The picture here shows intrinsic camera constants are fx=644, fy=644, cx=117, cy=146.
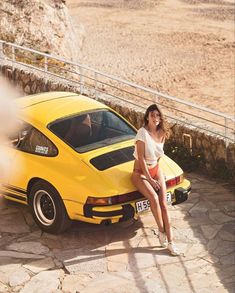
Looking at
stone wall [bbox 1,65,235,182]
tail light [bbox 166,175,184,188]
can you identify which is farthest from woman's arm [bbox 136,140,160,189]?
stone wall [bbox 1,65,235,182]

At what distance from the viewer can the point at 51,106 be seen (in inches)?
375

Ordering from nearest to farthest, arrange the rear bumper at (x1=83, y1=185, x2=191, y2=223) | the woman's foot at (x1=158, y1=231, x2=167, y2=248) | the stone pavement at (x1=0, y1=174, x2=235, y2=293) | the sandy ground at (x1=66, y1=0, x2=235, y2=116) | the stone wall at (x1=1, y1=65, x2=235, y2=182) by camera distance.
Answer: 1. the stone pavement at (x1=0, y1=174, x2=235, y2=293)
2. the rear bumper at (x1=83, y1=185, x2=191, y2=223)
3. the woman's foot at (x1=158, y1=231, x2=167, y2=248)
4. the stone wall at (x1=1, y1=65, x2=235, y2=182)
5. the sandy ground at (x1=66, y1=0, x2=235, y2=116)

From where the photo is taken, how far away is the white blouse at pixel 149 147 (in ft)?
27.3

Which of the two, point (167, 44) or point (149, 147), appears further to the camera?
point (167, 44)

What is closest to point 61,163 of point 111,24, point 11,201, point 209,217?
point 11,201

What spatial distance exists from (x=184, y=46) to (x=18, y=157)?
76.5 ft

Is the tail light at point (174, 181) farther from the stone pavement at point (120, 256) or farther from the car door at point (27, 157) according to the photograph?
the car door at point (27, 157)

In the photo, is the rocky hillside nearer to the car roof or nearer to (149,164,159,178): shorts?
the car roof

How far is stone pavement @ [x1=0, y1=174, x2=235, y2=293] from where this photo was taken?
7613mm

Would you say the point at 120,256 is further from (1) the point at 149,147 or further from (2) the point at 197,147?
(2) the point at 197,147

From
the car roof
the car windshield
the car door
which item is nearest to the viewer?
the car door

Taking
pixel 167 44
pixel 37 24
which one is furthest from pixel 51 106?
pixel 167 44

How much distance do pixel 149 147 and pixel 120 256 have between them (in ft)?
4.75

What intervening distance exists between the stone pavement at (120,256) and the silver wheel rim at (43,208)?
0.74 ft
